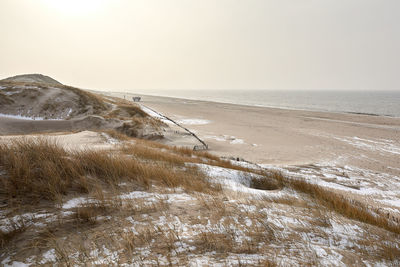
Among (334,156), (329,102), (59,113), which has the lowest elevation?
(334,156)

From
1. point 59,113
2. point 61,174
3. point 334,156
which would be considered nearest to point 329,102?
point 334,156

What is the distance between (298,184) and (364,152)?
10.6 m

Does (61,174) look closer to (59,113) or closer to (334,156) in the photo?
(334,156)

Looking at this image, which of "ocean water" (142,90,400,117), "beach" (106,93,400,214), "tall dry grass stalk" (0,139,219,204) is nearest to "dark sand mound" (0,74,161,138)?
"beach" (106,93,400,214)

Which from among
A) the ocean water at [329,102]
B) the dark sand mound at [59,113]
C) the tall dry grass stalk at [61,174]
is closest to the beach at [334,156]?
the tall dry grass stalk at [61,174]

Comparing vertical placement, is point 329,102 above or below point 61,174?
above

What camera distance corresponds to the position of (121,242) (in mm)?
1974

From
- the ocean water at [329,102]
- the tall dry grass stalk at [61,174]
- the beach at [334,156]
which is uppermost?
the ocean water at [329,102]

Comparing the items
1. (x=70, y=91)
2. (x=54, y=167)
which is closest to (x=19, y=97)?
(x=70, y=91)

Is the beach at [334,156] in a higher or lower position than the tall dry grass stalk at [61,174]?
lower

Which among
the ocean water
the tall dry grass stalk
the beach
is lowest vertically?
the beach

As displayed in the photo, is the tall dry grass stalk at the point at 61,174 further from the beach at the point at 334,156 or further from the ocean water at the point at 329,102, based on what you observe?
the ocean water at the point at 329,102

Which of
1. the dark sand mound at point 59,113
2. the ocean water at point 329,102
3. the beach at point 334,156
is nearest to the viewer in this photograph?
the beach at point 334,156

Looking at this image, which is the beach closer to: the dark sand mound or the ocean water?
the dark sand mound
